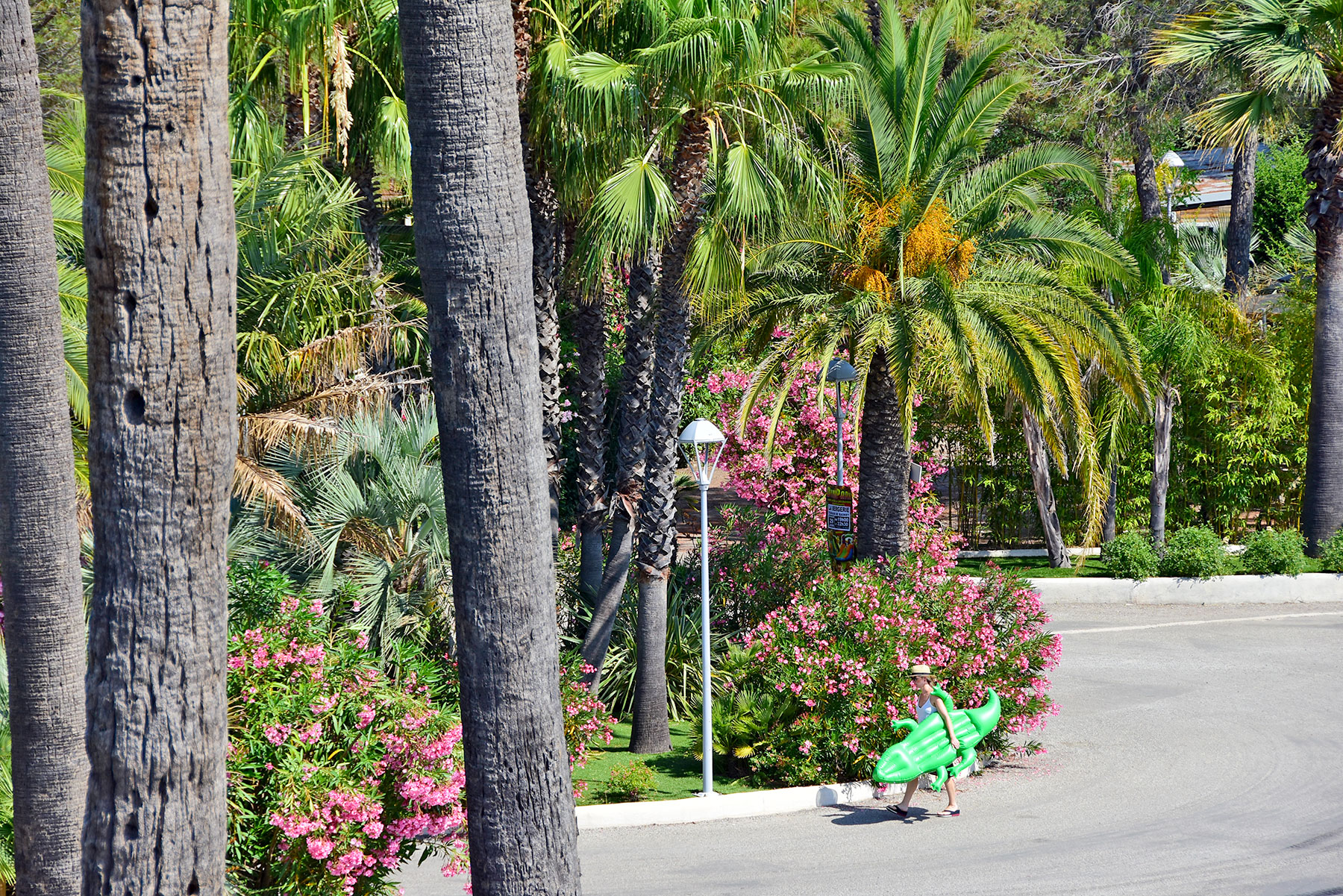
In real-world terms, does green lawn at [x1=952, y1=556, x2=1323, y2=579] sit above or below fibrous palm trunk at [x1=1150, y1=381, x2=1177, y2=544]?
below

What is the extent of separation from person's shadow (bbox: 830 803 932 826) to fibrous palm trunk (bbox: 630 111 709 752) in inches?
90.2

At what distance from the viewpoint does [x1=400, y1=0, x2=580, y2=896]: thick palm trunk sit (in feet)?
15.2

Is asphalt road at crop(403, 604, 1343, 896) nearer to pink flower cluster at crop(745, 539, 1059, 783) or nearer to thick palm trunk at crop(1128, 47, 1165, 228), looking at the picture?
pink flower cluster at crop(745, 539, 1059, 783)

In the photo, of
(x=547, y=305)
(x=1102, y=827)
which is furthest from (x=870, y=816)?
(x=547, y=305)

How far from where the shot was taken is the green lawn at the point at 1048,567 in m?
18.2

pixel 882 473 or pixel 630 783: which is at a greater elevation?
pixel 882 473

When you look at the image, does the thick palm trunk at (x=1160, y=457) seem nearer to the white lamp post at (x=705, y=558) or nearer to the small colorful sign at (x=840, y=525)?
the small colorful sign at (x=840, y=525)

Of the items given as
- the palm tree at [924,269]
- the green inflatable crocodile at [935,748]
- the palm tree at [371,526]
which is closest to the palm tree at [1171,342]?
the palm tree at [924,269]

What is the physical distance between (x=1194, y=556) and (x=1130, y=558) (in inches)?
34.4

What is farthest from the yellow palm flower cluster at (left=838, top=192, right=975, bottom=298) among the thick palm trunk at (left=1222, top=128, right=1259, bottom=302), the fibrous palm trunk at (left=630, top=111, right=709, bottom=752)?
the thick palm trunk at (left=1222, top=128, right=1259, bottom=302)

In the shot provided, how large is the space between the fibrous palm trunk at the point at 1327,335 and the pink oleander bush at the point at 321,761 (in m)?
15.7

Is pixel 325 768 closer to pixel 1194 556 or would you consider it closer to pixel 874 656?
pixel 874 656

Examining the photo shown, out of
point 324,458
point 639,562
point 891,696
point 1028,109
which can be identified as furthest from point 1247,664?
point 1028,109

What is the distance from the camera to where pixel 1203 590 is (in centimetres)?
1798
